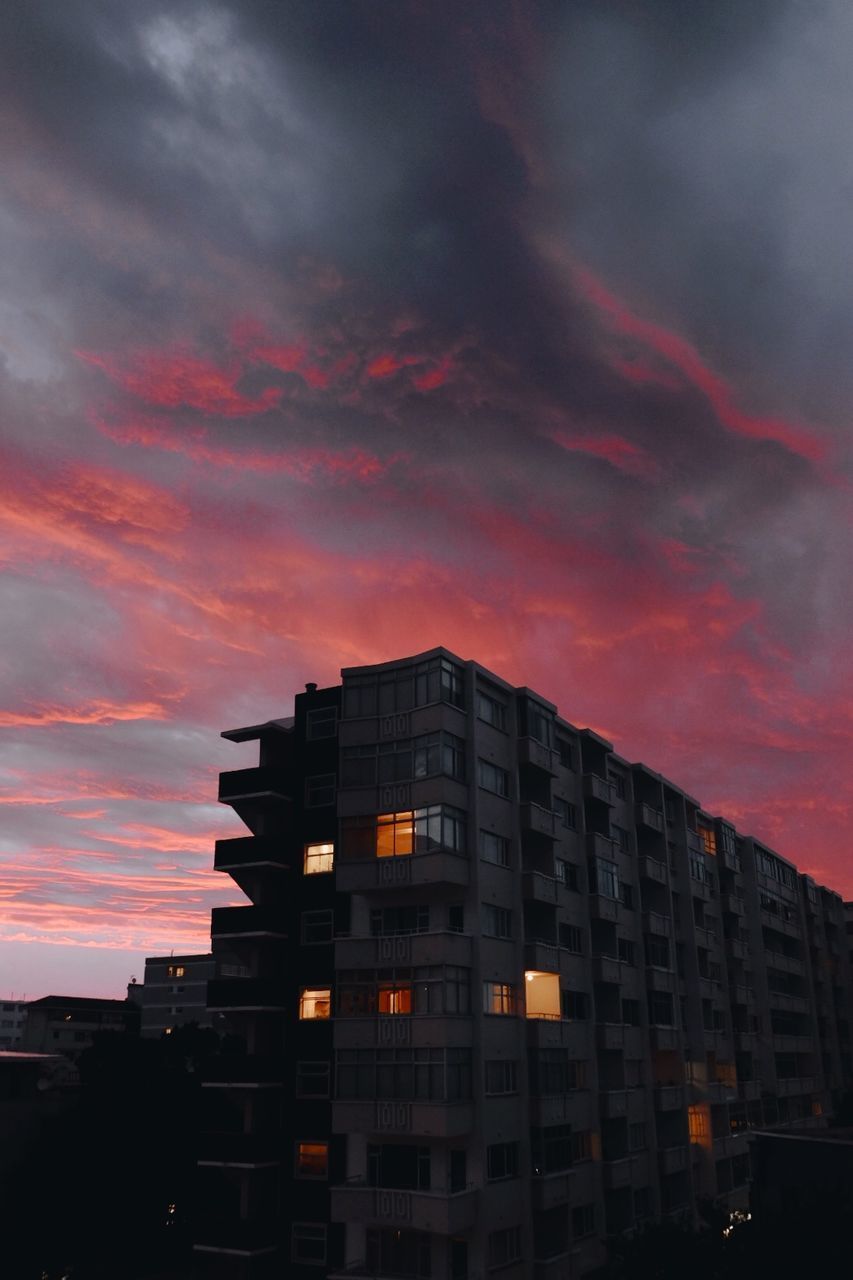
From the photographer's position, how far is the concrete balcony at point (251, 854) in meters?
53.2

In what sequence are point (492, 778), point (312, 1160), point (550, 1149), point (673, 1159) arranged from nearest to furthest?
point (312, 1160)
point (550, 1149)
point (492, 778)
point (673, 1159)

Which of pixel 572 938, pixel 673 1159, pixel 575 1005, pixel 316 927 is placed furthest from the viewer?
pixel 673 1159

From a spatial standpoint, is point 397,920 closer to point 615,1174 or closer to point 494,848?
point 494,848

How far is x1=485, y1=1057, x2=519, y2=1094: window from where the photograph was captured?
46750 millimetres

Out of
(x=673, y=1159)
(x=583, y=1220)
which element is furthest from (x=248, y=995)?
(x=673, y=1159)

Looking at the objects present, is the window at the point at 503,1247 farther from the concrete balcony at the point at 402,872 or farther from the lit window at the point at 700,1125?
the lit window at the point at 700,1125

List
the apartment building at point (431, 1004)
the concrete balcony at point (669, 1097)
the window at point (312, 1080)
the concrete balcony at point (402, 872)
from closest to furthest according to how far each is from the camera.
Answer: the apartment building at point (431, 1004)
the concrete balcony at point (402, 872)
the window at point (312, 1080)
the concrete balcony at point (669, 1097)

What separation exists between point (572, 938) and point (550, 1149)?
1197 cm

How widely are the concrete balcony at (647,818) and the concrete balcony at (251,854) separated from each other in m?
28.0

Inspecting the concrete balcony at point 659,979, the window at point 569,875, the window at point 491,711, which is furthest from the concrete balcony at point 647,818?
the window at point 491,711

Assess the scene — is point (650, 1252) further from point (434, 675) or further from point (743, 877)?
point (743, 877)

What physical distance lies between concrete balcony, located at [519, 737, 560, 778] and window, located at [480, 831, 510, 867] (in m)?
4.76

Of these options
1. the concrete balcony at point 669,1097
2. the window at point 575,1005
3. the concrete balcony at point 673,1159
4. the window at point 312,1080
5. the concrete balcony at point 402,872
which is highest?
the concrete balcony at point 402,872

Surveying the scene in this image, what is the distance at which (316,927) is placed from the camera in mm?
51719
